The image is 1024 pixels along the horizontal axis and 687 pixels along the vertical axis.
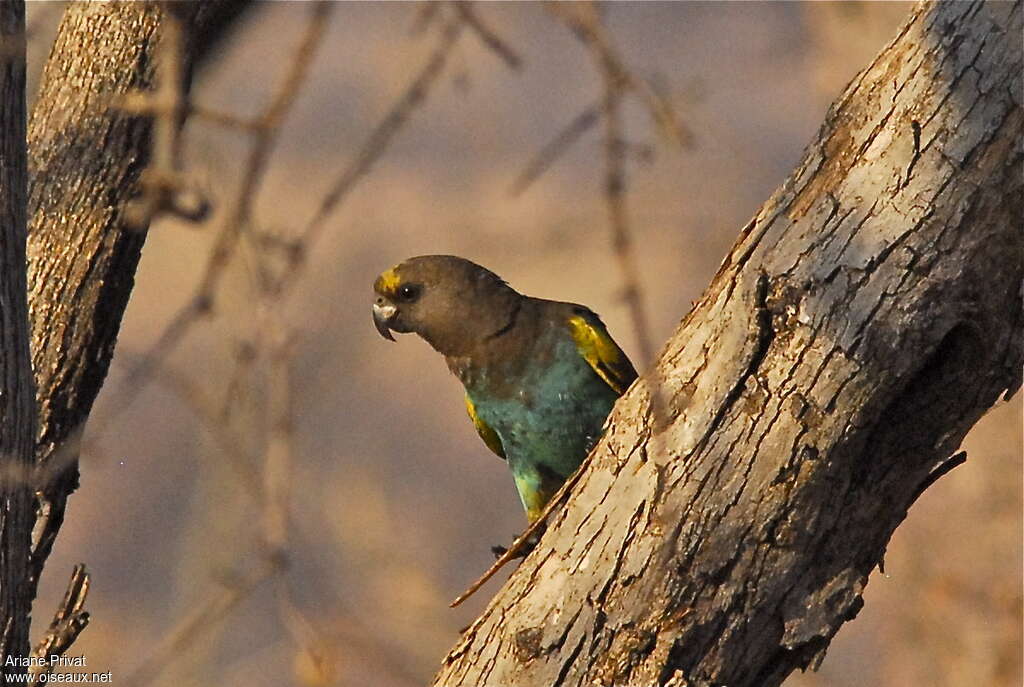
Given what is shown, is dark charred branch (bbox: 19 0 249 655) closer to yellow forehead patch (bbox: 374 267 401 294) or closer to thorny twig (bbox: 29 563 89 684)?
thorny twig (bbox: 29 563 89 684)

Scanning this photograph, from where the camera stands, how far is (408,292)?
4633mm

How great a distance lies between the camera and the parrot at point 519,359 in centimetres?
425

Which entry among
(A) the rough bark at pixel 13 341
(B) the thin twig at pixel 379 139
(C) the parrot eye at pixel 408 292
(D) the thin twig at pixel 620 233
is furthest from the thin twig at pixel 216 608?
(C) the parrot eye at pixel 408 292

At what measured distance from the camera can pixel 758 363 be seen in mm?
2869

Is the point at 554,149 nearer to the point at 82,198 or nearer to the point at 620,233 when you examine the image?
the point at 620,233

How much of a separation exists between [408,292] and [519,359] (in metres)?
0.51

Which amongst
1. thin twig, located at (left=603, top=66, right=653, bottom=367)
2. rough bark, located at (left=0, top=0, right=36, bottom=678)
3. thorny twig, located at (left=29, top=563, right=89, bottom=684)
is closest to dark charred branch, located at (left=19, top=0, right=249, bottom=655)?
thorny twig, located at (left=29, top=563, right=89, bottom=684)

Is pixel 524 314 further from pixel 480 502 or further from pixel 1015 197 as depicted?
pixel 480 502

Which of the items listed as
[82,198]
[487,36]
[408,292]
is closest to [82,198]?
[82,198]

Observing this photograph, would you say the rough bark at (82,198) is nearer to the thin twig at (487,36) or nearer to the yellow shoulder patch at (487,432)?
the yellow shoulder patch at (487,432)

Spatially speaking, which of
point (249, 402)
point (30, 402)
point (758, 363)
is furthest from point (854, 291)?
point (30, 402)

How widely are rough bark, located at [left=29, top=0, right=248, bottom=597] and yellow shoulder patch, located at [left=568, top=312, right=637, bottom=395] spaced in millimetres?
1430

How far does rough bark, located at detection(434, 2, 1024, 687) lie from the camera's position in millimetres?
2762

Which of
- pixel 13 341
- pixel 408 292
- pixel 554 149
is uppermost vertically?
pixel 408 292
